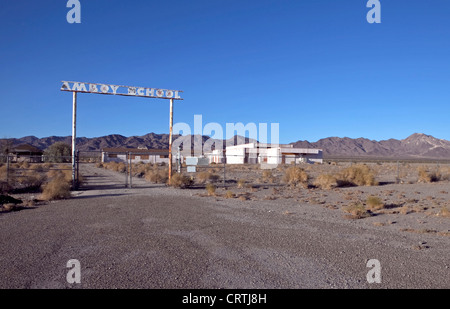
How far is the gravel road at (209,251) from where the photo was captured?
19.5 ft

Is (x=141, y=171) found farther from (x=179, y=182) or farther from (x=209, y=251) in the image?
(x=209, y=251)

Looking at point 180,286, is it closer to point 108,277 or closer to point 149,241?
point 108,277

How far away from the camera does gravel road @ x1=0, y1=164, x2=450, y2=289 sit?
5945 mm

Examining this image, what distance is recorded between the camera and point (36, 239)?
881 cm

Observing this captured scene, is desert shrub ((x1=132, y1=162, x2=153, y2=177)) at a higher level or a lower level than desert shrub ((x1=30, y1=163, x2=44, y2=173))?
lower

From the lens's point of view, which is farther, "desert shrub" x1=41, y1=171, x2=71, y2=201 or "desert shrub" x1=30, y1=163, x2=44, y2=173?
"desert shrub" x1=30, y1=163, x2=44, y2=173

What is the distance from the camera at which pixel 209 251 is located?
7.80 meters

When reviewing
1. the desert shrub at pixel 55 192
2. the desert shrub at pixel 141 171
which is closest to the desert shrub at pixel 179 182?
the desert shrub at pixel 55 192

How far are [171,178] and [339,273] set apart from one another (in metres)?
18.8

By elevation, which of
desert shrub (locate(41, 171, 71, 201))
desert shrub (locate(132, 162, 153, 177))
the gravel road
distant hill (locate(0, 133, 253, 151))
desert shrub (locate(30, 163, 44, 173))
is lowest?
the gravel road

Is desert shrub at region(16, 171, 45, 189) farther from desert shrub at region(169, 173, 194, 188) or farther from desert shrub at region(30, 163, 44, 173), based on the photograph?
desert shrub at region(169, 173, 194, 188)

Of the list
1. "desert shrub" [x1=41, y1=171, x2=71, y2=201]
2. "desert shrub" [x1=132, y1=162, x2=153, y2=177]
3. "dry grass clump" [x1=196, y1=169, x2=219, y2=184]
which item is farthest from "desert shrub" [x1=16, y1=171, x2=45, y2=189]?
"desert shrub" [x1=132, y1=162, x2=153, y2=177]

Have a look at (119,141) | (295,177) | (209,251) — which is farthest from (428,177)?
(119,141)
